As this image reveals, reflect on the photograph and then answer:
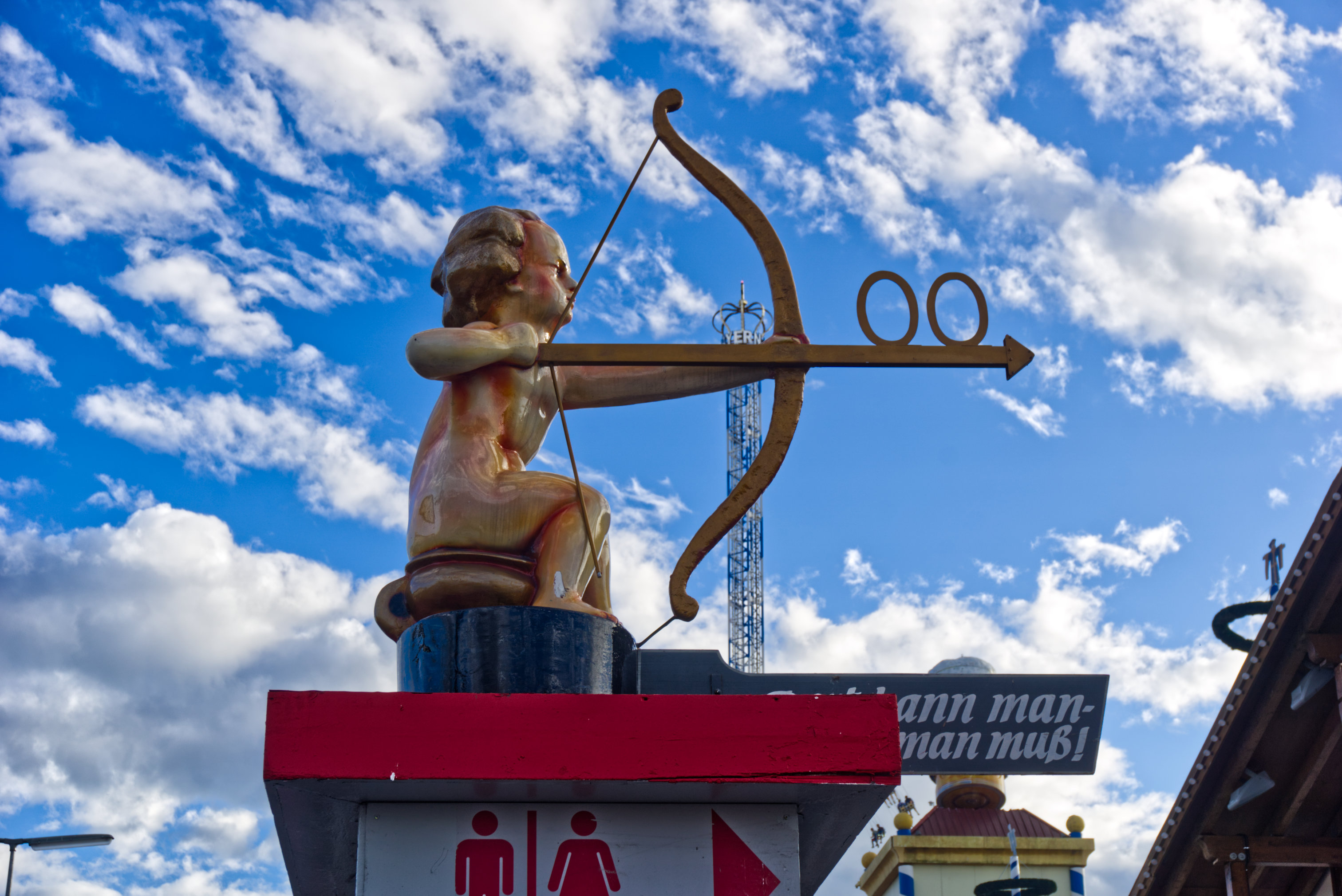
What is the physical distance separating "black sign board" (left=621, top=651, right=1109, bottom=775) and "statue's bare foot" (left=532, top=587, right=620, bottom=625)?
457 inches

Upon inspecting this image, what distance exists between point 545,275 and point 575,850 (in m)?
2.07

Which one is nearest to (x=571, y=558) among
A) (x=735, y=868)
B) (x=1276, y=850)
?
(x=735, y=868)

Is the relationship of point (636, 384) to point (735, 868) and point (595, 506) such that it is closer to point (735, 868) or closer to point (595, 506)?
point (595, 506)

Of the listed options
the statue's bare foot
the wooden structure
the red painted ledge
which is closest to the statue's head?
the statue's bare foot

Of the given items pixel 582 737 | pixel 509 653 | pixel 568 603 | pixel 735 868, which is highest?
pixel 568 603

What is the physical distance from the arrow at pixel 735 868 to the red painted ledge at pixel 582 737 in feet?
0.80

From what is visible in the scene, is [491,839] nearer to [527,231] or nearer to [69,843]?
[527,231]

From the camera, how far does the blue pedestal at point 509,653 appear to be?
414 cm

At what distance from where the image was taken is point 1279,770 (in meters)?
11.7

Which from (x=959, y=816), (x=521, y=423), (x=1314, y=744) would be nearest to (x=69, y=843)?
(x=959, y=816)

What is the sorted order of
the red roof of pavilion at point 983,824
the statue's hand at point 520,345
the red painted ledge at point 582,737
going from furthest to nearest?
the red roof of pavilion at point 983,824, the statue's hand at point 520,345, the red painted ledge at point 582,737

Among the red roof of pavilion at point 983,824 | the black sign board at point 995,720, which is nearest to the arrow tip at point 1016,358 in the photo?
the black sign board at point 995,720

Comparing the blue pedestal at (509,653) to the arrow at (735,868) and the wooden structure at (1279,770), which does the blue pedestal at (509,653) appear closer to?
the arrow at (735,868)

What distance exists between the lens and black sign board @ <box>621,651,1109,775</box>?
16.1 meters
